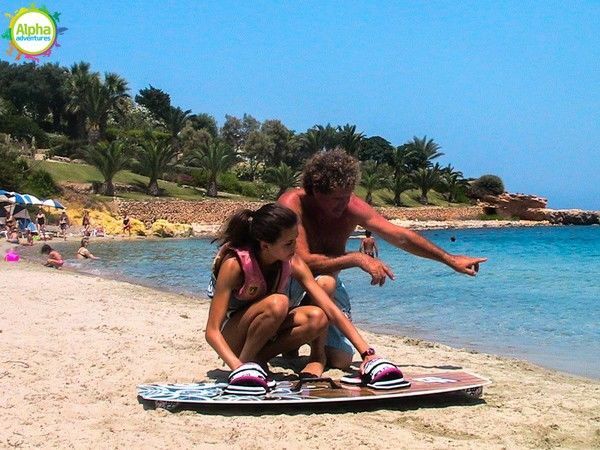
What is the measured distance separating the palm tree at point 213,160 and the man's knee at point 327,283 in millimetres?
44732

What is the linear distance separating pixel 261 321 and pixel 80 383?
1.16 meters

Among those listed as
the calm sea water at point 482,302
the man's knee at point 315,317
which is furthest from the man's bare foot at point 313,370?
the calm sea water at point 482,302

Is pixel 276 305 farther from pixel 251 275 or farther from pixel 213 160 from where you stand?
pixel 213 160

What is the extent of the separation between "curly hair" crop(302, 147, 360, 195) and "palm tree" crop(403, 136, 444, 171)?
2580 inches

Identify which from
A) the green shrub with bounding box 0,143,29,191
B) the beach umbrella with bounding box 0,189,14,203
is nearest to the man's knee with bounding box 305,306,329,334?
the beach umbrella with bounding box 0,189,14,203

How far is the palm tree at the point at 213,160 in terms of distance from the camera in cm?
4856

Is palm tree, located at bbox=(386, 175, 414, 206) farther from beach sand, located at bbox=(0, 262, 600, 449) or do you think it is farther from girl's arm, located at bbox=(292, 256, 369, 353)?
girl's arm, located at bbox=(292, 256, 369, 353)

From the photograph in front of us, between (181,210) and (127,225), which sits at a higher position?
(181,210)

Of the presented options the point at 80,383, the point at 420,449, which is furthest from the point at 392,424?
the point at 80,383

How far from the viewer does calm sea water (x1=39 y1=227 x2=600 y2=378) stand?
755 centimetres

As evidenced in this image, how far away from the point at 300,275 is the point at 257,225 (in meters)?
0.47

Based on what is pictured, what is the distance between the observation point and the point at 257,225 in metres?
3.81

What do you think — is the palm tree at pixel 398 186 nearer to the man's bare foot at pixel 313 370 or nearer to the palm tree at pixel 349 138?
the palm tree at pixel 349 138

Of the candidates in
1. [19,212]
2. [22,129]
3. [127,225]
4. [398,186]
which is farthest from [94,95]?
[398,186]
